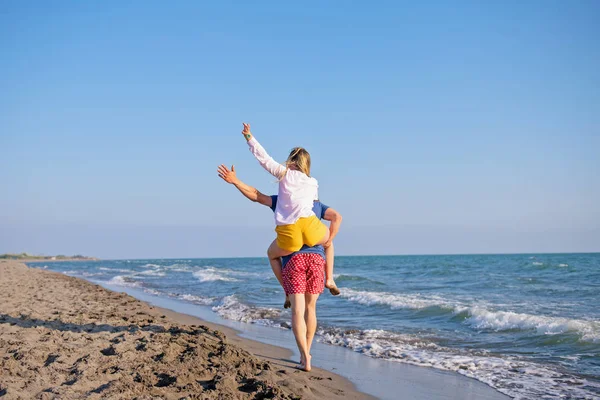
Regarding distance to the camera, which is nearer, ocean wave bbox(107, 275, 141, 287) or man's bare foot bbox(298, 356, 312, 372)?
man's bare foot bbox(298, 356, 312, 372)

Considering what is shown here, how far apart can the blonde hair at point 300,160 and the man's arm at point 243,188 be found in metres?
0.37

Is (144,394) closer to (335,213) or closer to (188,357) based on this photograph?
(188,357)

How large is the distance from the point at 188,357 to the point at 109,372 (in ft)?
2.13

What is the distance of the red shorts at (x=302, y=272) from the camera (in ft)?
15.1

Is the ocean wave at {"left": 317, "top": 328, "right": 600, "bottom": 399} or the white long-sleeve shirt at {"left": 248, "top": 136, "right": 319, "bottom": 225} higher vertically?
the white long-sleeve shirt at {"left": 248, "top": 136, "right": 319, "bottom": 225}

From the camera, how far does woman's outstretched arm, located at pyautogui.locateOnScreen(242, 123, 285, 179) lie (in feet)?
14.6

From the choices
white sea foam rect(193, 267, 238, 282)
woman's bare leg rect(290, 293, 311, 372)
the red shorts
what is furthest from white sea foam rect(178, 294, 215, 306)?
the red shorts

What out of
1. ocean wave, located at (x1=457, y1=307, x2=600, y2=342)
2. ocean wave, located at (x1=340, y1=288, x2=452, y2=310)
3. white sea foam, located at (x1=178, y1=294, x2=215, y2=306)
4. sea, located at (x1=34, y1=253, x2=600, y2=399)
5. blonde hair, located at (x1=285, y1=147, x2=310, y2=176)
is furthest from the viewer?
white sea foam, located at (x1=178, y1=294, x2=215, y2=306)

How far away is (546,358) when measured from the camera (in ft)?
21.0

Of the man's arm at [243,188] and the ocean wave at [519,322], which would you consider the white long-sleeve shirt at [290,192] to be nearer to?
the man's arm at [243,188]

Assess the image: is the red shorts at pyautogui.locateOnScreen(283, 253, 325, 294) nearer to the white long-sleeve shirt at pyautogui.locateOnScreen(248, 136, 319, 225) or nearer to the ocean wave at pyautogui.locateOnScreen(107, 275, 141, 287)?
the white long-sleeve shirt at pyautogui.locateOnScreen(248, 136, 319, 225)

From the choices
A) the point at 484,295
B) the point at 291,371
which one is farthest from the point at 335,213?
the point at 484,295

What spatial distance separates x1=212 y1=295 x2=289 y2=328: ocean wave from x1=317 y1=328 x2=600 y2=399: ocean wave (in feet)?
5.37

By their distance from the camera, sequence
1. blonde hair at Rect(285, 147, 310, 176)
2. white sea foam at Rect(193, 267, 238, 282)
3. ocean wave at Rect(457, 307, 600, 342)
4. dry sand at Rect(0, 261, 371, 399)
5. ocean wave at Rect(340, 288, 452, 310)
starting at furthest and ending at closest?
white sea foam at Rect(193, 267, 238, 282), ocean wave at Rect(340, 288, 452, 310), ocean wave at Rect(457, 307, 600, 342), blonde hair at Rect(285, 147, 310, 176), dry sand at Rect(0, 261, 371, 399)
